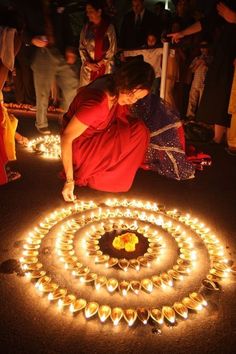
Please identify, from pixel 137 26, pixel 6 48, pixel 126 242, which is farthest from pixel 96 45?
pixel 126 242

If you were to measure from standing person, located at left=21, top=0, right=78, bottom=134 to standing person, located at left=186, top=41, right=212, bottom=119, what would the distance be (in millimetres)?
2267

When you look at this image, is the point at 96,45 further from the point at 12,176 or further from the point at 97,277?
the point at 97,277

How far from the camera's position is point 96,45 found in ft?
16.6

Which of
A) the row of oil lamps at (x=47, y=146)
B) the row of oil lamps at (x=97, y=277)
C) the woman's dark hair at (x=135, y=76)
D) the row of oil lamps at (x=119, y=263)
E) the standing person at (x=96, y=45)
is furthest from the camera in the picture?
the standing person at (x=96, y=45)

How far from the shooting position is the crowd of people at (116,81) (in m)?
3.04

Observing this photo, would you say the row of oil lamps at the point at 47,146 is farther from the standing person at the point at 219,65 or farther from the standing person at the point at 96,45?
the standing person at the point at 219,65

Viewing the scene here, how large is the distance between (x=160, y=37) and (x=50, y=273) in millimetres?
4629

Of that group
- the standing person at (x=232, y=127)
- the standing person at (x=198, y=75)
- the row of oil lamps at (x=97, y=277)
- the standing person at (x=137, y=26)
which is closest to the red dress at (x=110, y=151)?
the row of oil lamps at (x=97, y=277)

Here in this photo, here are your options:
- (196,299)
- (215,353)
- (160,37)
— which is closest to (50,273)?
(196,299)

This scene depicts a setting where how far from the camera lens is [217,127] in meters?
5.53

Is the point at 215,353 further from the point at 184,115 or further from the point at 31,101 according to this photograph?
the point at 31,101

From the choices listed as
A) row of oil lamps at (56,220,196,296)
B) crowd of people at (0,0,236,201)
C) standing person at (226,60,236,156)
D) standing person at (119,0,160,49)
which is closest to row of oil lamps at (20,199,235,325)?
row of oil lamps at (56,220,196,296)

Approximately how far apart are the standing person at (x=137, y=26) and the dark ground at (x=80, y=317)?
322 centimetres

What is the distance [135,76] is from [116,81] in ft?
0.68
